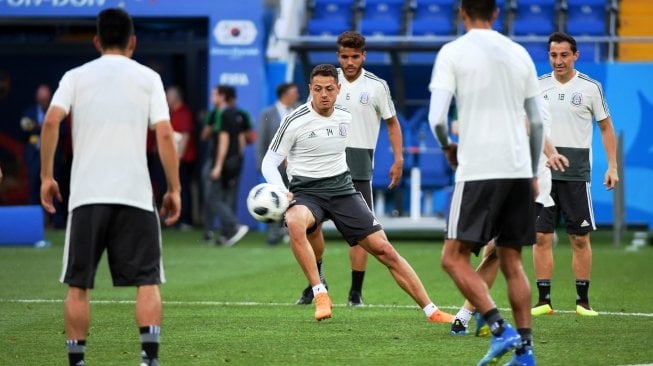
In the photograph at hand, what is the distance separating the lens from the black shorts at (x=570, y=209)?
466 inches

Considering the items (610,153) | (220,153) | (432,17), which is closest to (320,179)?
(610,153)

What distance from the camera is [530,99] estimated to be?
26.8 ft

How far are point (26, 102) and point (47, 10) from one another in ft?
10.7

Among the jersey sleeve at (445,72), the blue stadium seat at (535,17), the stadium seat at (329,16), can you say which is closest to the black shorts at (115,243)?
the jersey sleeve at (445,72)

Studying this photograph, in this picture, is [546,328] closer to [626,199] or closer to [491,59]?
[491,59]

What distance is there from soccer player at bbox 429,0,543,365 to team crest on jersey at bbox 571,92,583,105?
3606mm

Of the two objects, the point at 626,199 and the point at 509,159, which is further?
the point at 626,199

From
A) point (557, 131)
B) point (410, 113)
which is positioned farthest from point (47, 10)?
point (557, 131)

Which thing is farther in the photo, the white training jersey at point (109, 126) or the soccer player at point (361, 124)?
the soccer player at point (361, 124)

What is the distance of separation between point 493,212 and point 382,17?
16.5 metres

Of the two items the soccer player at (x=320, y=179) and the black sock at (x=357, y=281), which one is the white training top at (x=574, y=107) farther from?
the black sock at (x=357, y=281)

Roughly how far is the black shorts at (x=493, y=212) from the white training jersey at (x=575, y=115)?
147 inches

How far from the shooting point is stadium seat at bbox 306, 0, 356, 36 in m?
23.9

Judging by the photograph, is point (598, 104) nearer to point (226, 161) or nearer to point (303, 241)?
point (303, 241)
